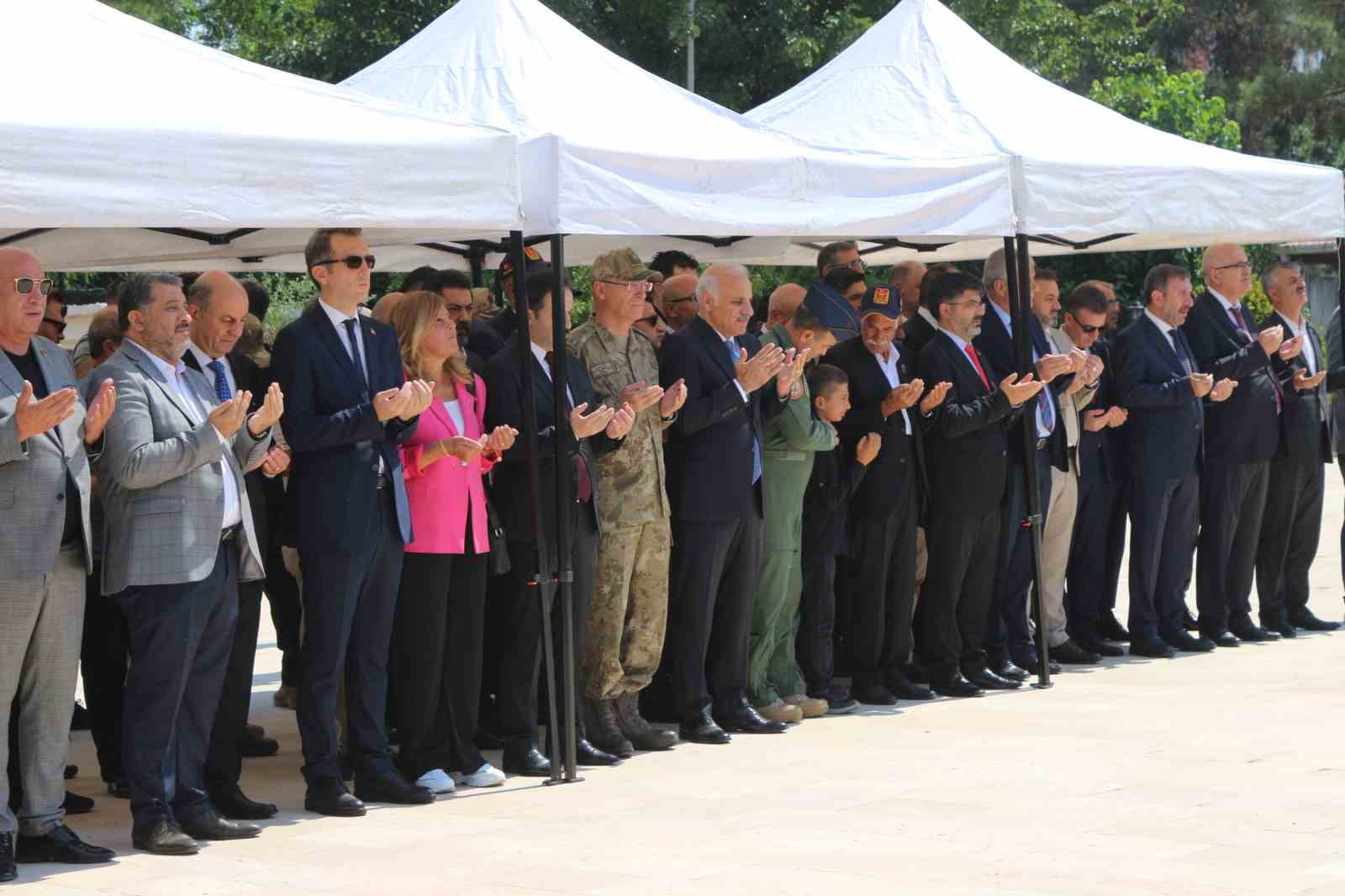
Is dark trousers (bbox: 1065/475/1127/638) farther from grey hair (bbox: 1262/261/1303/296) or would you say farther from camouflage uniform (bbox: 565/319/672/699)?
camouflage uniform (bbox: 565/319/672/699)

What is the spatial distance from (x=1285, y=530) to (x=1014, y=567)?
2.35 metres

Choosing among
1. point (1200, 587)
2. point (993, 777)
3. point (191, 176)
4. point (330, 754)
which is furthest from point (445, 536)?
point (1200, 587)

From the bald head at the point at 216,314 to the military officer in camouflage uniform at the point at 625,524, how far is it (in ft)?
Answer: 5.28

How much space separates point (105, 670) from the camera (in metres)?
7.79

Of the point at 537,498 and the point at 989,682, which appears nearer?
the point at 537,498

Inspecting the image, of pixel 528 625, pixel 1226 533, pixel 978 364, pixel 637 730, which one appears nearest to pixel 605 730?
pixel 637 730

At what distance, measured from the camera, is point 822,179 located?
868 centimetres

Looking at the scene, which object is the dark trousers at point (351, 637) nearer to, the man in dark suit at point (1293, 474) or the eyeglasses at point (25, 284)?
the eyeglasses at point (25, 284)

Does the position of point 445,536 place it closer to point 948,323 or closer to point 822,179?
point 822,179

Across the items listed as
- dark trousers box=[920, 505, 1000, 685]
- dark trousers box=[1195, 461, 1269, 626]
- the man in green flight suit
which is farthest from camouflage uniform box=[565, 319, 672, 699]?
dark trousers box=[1195, 461, 1269, 626]

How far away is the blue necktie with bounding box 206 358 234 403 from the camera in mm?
6949

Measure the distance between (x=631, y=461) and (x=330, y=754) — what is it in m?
1.81

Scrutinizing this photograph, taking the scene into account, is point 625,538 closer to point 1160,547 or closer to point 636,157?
point 636,157

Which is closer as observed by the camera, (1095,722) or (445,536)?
(445,536)
